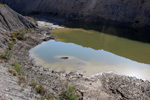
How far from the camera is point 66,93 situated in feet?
32.7

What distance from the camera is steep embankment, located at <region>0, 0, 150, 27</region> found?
33188mm

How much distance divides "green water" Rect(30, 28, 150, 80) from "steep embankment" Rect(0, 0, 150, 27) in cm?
869

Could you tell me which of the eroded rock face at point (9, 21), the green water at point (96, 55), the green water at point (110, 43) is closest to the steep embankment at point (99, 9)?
the green water at point (110, 43)

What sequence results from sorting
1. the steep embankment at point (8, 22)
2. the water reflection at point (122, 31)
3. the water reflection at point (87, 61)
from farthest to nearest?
the water reflection at point (122, 31), the steep embankment at point (8, 22), the water reflection at point (87, 61)

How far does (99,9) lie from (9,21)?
22608 millimetres

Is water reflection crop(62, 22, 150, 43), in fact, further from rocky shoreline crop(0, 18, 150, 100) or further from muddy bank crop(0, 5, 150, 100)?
muddy bank crop(0, 5, 150, 100)

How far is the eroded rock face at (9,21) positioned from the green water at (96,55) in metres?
5.11

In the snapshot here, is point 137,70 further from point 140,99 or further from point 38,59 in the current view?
point 38,59

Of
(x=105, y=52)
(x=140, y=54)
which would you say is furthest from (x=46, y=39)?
(x=140, y=54)

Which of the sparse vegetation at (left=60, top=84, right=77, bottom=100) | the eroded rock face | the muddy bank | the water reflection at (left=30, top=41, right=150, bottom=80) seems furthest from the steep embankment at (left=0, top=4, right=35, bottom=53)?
the sparse vegetation at (left=60, top=84, right=77, bottom=100)

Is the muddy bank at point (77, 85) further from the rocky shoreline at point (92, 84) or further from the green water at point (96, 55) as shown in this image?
the green water at point (96, 55)

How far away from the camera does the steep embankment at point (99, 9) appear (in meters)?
33.2

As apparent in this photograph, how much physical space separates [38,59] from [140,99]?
431 inches

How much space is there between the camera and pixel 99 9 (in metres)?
39.2
